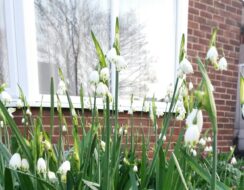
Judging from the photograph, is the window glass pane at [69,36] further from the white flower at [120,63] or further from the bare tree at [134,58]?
the white flower at [120,63]

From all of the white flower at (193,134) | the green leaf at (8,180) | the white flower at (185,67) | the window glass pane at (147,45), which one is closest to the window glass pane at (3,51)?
the window glass pane at (147,45)

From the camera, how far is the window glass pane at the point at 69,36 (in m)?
2.17

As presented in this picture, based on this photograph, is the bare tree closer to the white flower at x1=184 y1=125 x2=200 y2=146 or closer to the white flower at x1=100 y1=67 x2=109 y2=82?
the white flower at x1=100 y1=67 x2=109 y2=82

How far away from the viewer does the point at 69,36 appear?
7.54ft

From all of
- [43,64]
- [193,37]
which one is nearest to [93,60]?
[43,64]

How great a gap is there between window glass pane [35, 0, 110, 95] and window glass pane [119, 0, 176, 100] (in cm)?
30

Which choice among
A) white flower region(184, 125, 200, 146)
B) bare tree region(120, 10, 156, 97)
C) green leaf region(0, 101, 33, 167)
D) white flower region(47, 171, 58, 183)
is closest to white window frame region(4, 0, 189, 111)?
bare tree region(120, 10, 156, 97)

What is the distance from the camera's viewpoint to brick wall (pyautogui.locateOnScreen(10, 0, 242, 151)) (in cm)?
299

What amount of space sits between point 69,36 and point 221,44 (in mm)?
A: 2226

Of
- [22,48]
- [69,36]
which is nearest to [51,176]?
[22,48]

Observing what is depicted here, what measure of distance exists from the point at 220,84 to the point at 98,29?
78.0 inches

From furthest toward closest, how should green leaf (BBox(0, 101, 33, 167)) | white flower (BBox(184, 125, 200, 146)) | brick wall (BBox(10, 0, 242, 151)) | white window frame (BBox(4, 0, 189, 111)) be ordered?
brick wall (BBox(10, 0, 242, 151)), white window frame (BBox(4, 0, 189, 111)), green leaf (BBox(0, 101, 33, 167)), white flower (BBox(184, 125, 200, 146))

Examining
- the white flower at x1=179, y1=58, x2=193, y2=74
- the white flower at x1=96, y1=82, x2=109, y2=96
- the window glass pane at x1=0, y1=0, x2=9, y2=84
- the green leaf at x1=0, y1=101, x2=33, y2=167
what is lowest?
the green leaf at x1=0, y1=101, x2=33, y2=167

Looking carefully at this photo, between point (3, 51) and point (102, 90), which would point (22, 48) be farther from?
point (102, 90)
